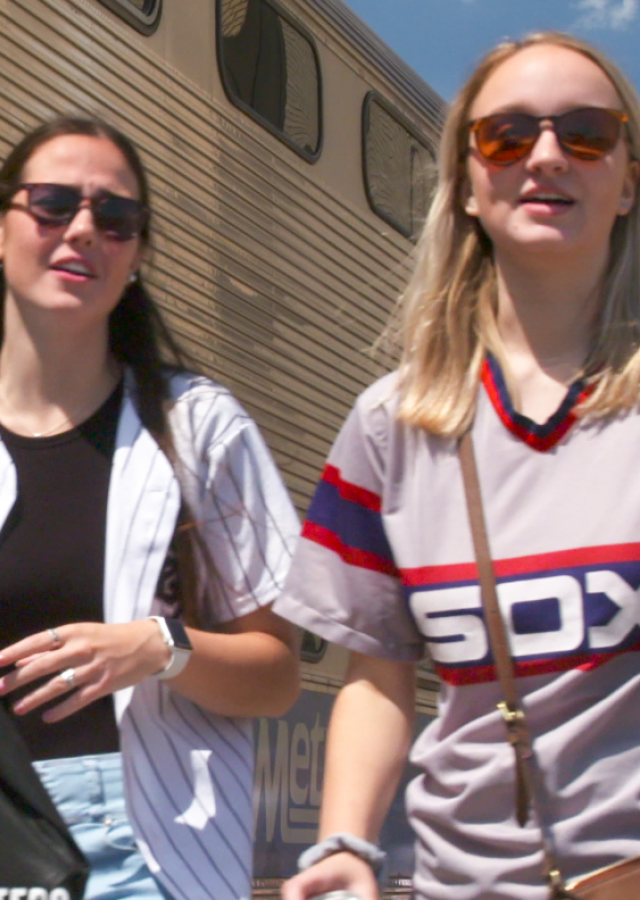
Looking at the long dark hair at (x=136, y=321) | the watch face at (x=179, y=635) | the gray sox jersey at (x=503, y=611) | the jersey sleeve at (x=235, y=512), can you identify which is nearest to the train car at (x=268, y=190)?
the long dark hair at (x=136, y=321)

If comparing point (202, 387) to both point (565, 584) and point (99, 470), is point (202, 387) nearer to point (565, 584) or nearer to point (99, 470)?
point (99, 470)

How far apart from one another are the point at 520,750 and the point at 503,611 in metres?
0.14

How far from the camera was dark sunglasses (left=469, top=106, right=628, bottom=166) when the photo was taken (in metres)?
1.79

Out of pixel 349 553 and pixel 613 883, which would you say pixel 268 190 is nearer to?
pixel 349 553

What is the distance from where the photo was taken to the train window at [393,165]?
7.98 metres

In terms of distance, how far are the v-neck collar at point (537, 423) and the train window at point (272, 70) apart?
494 centimetres

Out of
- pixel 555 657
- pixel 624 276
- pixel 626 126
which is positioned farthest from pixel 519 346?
pixel 555 657

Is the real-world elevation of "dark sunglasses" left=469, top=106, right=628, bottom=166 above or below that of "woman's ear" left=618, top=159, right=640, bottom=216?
above

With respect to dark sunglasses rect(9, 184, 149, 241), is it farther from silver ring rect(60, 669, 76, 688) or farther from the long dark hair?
silver ring rect(60, 669, 76, 688)

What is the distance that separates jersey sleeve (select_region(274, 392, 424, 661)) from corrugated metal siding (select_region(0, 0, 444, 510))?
10.8 feet

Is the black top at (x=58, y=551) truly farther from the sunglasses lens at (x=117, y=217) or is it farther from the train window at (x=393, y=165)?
the train window at (x=393, y=165)

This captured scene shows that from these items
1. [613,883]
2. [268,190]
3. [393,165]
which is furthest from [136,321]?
[393,165]

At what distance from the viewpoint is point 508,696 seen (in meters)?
1.58

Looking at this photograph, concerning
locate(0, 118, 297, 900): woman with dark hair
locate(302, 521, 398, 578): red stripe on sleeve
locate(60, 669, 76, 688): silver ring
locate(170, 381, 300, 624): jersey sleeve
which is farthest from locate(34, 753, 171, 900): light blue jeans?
locate(302, 521, 398, 578): red stripe on sleeve
